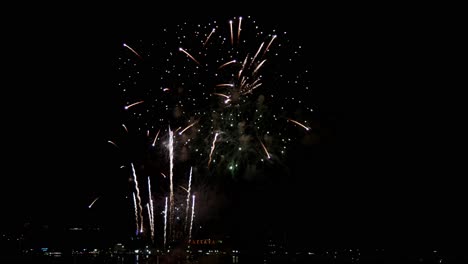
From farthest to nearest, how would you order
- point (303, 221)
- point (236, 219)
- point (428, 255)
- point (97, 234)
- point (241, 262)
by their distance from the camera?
point (236, 219) → point (303, 221) → point (97, 234) → point (428, 255) → point (241, 262)

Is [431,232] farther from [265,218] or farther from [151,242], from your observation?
[151,242]

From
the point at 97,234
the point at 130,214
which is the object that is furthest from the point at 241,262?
the point at 130,214

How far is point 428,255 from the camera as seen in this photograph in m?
30.5

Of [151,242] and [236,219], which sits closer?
[151,242]

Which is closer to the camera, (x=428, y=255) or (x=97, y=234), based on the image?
(x=428, y=255)

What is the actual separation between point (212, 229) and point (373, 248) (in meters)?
16.0

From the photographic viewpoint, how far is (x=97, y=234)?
37.8 meters

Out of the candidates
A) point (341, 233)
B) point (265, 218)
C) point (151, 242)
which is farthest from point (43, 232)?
point (341, 233)

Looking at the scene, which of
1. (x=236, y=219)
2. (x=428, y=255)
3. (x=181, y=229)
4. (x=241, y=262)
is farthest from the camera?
(x=236, y=219)

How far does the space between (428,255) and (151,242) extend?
1675 cm

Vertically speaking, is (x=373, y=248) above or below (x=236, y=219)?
below

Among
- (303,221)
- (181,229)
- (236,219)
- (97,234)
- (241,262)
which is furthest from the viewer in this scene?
(236,219)

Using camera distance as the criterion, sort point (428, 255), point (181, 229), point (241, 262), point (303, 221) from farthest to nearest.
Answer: point (303, 221)
point (181, 229)
point (428, 255)
point (241, 262)

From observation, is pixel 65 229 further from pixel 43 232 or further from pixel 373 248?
pixel 373 248
